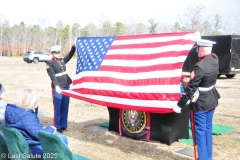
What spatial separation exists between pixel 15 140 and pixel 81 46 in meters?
3.28

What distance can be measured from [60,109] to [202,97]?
10.1 ft

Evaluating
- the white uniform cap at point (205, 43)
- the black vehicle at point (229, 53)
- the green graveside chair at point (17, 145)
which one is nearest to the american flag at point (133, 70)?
the white uniform cap at point (205, 43)

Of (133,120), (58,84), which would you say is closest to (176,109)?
(133,120)

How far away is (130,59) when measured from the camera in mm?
5191

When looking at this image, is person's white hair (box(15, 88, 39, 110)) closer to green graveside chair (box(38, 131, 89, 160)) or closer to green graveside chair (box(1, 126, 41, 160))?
green graveside chair (box(1, 126, 41, 160))

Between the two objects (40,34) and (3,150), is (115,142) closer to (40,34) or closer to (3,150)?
(3,150)

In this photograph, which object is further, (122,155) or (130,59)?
(130,59)

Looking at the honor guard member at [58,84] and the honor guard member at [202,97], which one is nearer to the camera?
the honor guard member at [202,97]

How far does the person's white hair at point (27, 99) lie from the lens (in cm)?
309

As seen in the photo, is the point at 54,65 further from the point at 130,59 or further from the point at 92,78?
the point at 130,59

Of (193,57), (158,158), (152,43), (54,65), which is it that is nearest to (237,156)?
(158,158)

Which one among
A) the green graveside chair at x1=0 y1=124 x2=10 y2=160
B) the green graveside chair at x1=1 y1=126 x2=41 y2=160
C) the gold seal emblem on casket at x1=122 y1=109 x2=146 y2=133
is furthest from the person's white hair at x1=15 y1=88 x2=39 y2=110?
the gold seal emblem on casket at x1=122 y1=109 x2=146 y2=133

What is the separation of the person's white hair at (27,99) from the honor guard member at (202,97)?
73.1 inches

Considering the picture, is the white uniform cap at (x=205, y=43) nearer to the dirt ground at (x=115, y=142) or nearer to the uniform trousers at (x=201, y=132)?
the uniform trousers at (x=201, y=132)
